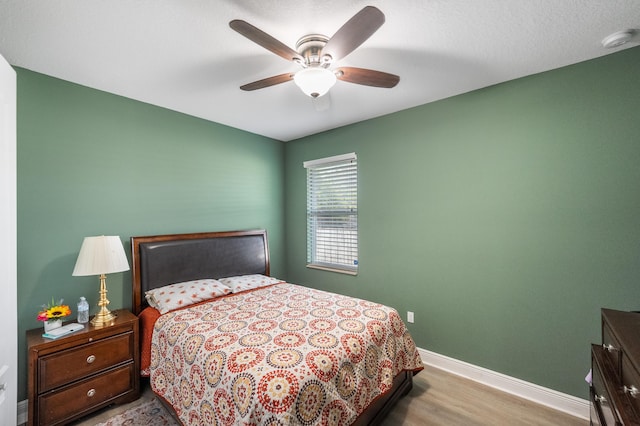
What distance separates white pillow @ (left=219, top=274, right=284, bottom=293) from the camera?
9.04 ft

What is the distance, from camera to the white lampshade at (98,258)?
1.96 metres

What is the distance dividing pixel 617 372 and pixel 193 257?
3.05m

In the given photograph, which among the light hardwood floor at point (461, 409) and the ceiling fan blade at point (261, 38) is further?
the light hardwood floor at point (461, 409)

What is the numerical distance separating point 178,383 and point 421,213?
2.42m

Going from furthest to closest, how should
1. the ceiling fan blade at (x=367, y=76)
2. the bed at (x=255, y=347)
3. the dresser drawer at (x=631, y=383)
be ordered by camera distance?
the ceiling fan blade at (x=367, y=76) < the bed at (x=255, y=347) < the dresser drawer at (x=631, y=383)

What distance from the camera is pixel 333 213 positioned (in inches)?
138

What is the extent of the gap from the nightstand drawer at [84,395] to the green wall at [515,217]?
2.34m

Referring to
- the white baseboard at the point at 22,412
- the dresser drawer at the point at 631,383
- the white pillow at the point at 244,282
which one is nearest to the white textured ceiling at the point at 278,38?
the dresser drawer at the point at 631,383

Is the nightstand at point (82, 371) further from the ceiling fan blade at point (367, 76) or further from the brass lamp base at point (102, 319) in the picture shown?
the ceiling fan blade at point (367, 76)

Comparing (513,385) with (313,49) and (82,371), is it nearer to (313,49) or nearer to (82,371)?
(313,49)

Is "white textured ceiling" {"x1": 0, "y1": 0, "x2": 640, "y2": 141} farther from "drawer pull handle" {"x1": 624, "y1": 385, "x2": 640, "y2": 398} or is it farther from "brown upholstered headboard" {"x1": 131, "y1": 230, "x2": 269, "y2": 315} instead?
"drawer pull handle" {"x1": 624, "y1": 385, "x2": 640, "y2": 398}

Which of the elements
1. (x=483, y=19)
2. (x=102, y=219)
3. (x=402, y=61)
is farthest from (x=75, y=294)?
(x=483, y=19)

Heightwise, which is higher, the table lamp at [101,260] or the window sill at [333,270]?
the table lamp at [101,260]

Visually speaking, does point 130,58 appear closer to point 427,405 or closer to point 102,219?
point 102,219
